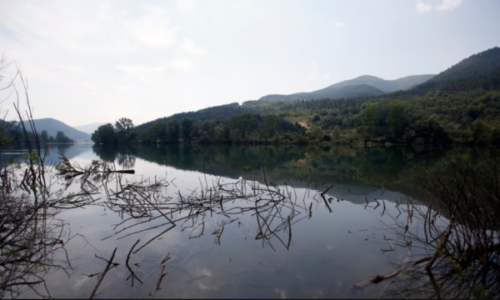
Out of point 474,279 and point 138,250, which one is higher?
point 138,250

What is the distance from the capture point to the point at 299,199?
12.9 m

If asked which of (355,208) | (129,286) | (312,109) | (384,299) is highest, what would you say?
(312,109)

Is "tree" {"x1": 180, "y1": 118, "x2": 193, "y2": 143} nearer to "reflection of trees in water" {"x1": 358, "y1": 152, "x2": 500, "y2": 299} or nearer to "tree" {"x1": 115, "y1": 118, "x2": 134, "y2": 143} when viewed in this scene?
"tree" {"x1": 115, "y1": 118, "x2": 134, "y2": 143}

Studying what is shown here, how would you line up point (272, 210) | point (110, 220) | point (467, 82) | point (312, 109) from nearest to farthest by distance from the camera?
point (110, 220)
point (272, 210)
point (467, 82)
point (312, 109)

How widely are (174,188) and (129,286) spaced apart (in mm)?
10921

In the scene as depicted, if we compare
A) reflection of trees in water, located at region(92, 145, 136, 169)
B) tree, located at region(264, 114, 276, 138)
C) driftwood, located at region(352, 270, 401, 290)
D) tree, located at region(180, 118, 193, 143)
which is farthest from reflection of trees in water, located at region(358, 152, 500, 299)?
tree, located at region(180, 118, 193, 143)

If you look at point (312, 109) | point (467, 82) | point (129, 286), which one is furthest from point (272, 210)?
point (467, 82)

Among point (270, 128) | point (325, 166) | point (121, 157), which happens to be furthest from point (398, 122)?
point (121, 157)

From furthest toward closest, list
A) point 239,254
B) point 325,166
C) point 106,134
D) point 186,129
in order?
point 106,134
point 186,129
point 325,166
point 239,254

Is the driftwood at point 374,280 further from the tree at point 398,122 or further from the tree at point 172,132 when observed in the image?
the tree at point 172,132

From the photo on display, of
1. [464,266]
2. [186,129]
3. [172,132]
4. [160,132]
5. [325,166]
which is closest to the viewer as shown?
[464,266]

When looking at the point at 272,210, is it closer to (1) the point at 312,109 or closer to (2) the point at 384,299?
(2) the point at 384,299

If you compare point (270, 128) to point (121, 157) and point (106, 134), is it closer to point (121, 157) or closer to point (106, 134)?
point (121, 157)

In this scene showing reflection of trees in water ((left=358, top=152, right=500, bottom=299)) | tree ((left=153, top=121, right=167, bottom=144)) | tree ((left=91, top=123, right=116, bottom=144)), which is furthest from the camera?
tree ((left=153, top=121, right=167, bottom=144))
